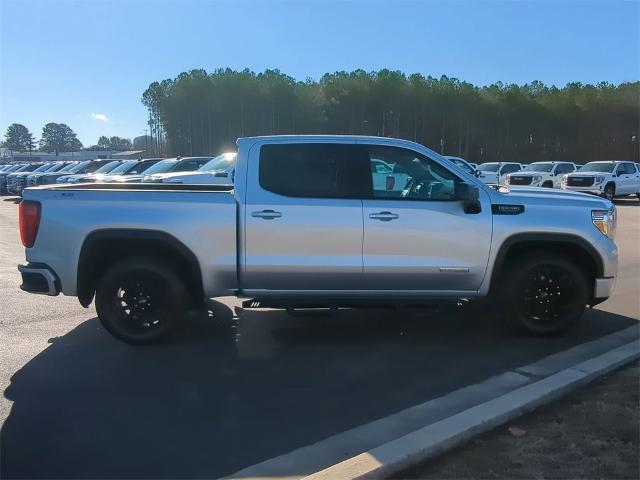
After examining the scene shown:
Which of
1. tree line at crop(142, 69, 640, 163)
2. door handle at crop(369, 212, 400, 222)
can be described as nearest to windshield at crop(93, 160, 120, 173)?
door handle at crop(369, 212, 400, 222)

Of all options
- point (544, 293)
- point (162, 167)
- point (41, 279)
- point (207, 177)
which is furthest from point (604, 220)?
point (162, 167)

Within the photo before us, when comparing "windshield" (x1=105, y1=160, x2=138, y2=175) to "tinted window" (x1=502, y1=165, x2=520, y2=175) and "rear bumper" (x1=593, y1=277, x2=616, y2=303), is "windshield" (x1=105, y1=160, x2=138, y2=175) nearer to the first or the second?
"rear bumper" (x1=593, y1=277, x2=616, y2=303)

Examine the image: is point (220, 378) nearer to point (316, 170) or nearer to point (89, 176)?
point (316, 170)

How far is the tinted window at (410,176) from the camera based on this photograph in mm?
5625

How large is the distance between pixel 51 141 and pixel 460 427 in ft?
509

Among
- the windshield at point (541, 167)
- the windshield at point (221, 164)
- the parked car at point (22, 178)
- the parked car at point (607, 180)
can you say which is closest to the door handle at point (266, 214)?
the windshield at point (221, 164)

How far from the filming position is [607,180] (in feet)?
79.9

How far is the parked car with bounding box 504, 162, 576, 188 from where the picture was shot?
87.0ft

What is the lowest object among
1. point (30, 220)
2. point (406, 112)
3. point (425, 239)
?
point (425, 239)

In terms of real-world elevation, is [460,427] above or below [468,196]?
below

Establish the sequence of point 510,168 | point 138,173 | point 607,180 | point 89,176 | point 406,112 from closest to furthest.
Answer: point 89,176 < point 138,173 < point 607,180 < point 510,168 < point 406,112

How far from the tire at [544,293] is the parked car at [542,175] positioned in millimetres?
21659

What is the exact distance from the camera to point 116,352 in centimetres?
546

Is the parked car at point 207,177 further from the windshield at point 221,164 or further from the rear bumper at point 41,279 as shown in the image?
the rear bumper at point 41,279
